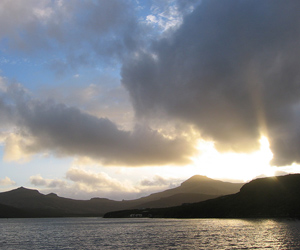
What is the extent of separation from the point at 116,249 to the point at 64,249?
18.5 m

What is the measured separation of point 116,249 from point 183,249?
21.9 meters

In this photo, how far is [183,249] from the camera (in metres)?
86.8

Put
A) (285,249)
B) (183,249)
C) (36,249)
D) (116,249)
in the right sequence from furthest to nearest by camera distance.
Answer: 1. (36,249)
2. (116,249)
3. (183,249)
4. (285,249)

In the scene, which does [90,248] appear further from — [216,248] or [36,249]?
[216,248]

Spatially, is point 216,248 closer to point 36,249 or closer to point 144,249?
point 144,249

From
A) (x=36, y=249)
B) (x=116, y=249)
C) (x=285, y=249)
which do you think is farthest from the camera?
(x=36, y=249)

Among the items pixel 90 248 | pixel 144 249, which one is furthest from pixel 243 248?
pixel 90 248

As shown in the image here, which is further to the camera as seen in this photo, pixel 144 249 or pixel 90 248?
pixel 90 248

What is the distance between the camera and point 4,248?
10300cm

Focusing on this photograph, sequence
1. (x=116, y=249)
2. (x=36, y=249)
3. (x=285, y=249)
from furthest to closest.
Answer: (x=36, y=249) < (x=116, y=249) < (x=285, y=249)

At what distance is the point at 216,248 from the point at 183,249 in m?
10.1

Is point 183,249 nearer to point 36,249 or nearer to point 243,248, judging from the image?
point 243,248

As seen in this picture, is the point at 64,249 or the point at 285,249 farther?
the point at 64,249

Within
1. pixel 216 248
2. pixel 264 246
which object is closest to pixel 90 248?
pixel 216 248
